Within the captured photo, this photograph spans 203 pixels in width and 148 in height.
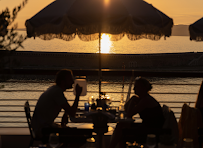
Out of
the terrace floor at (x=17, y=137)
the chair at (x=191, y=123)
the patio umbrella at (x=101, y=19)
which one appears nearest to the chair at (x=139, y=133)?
the chair at (x=191, y=123)

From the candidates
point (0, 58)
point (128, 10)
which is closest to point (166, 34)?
point (128, 10)

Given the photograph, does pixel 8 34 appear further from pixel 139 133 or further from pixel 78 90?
pixel 139 133

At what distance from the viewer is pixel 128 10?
10.8ft

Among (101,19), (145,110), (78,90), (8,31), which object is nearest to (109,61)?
(101,19)

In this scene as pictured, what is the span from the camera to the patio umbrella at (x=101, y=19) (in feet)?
10.5

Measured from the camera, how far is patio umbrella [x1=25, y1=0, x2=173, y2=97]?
3211 millimetres

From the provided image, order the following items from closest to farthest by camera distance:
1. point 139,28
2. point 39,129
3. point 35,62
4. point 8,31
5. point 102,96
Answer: point 8,31, point 39,129, point 139,28, point 102,96, point 35,62

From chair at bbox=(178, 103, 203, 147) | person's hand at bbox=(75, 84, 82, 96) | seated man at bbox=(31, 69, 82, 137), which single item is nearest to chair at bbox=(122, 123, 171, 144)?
chair at bbox=(178, 103, 203, 147)

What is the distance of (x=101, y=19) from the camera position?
3.18 meters

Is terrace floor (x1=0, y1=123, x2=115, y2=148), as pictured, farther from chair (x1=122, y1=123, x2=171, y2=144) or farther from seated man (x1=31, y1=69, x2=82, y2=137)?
chair (x1=122, y1=123, x2=171, y2=144)

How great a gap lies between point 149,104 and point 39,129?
1.26 meters

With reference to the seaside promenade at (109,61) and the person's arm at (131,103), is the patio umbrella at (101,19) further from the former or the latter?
the seaside promenade at (109,61)

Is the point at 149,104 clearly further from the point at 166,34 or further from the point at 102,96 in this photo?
the point at 166,34

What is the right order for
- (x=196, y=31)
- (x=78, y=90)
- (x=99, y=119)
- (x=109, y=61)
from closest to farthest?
(x=99, y=119) → (x=78, y=90) → (x=196, y=31) → (x=109, y=61)
